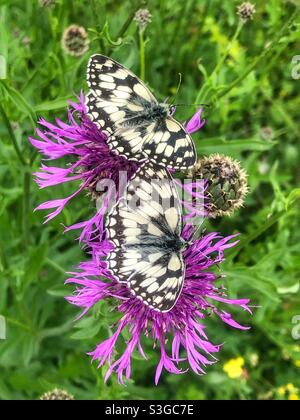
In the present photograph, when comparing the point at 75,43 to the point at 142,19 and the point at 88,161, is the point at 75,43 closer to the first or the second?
the point at 142,19

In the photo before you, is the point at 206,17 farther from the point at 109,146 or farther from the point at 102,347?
the point at 102,347

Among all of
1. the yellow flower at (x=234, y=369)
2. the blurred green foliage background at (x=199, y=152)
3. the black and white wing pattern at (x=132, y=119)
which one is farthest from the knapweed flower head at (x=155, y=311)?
the yellow flower at (x=234, y=369)

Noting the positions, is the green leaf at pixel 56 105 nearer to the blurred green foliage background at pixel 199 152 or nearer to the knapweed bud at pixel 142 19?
the blurred green foliage background at pixel 199 152

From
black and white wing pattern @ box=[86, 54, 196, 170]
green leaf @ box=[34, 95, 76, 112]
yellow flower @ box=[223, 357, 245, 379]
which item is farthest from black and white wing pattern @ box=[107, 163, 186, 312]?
yellow flower @ box=[223, 357, 245, 379]

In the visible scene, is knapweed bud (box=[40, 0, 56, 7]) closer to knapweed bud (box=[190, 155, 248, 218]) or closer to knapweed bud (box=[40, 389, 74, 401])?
knapweed bud (box=[190, 155, 248, 218])

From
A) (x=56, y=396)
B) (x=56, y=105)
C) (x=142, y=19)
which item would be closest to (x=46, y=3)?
(x=142, y=19)

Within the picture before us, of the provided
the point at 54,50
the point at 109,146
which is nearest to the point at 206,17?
the point at 54,50
